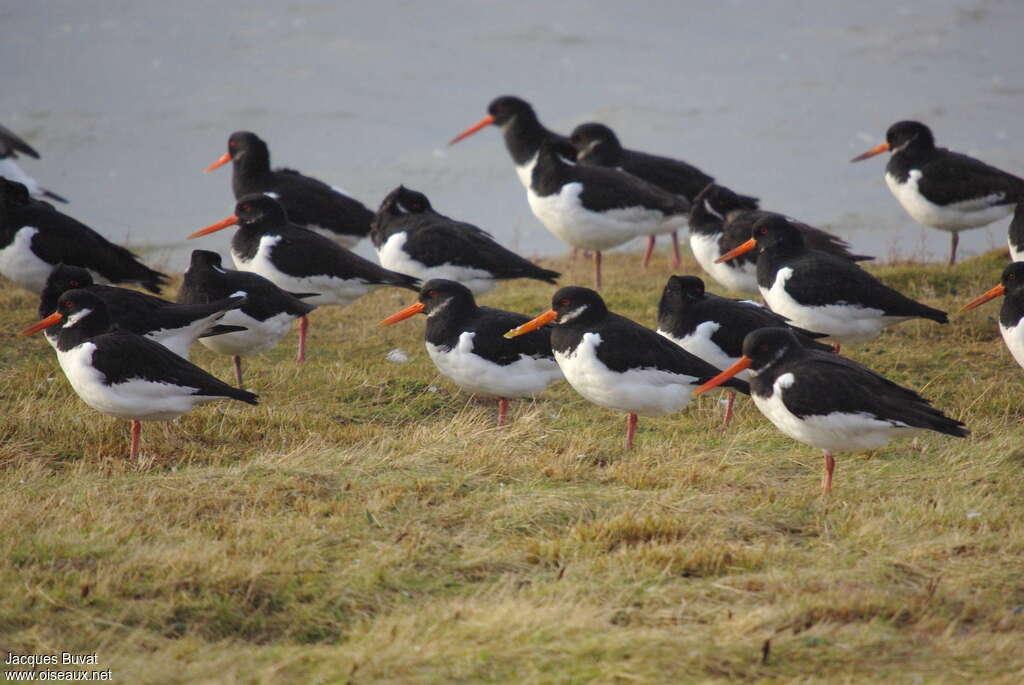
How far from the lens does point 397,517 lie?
5.73 m

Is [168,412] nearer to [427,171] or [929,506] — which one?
[929,506]

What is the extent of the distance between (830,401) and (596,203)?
5.59 meters

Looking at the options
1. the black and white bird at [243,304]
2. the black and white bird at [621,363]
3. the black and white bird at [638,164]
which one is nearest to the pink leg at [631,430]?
the black and white bird at [621,363]

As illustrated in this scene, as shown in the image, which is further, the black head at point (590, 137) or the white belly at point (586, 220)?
the black head at point (590, 137)

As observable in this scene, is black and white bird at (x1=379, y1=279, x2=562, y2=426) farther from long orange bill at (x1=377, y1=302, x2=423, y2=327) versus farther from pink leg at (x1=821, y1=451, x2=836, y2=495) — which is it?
pink leg at (x1=821, y1=451, x2=836, y2=495)

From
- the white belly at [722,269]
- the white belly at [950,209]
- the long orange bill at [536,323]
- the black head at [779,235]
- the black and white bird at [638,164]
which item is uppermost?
the black and white bird at [638,164]

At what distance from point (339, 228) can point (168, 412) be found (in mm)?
5365

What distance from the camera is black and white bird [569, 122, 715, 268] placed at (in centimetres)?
1283

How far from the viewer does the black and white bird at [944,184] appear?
11219 mm

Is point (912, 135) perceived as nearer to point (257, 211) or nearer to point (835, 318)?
point (835, 318)

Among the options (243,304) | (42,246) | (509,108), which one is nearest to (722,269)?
(509,108)

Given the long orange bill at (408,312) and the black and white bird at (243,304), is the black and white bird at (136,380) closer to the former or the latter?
the black and white bird at (243,304)

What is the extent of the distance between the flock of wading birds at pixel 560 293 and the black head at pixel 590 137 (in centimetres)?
2

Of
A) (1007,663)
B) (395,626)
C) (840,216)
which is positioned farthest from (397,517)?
(840,216)
